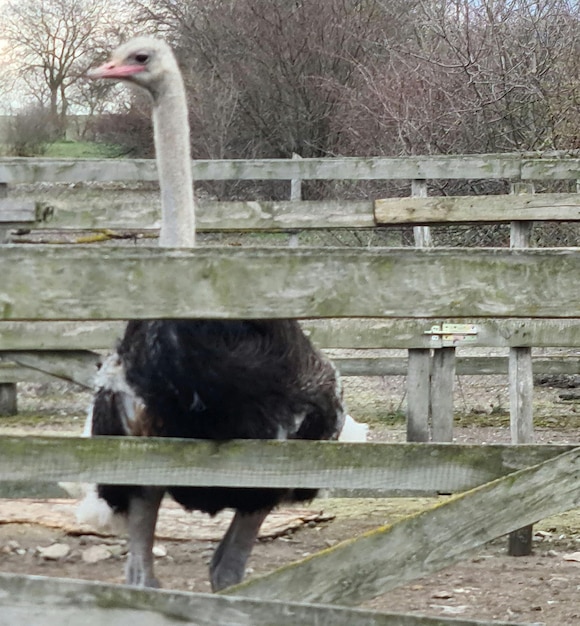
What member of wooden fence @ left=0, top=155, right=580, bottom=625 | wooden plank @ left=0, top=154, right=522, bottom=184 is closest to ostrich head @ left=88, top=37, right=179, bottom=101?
wooden fence @ left=0, top=155, right=580, bottom=625

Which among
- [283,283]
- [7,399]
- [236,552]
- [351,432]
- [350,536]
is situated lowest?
[350,536]

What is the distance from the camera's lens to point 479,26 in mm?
12203

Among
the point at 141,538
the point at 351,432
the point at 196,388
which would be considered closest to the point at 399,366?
the point at 351,432

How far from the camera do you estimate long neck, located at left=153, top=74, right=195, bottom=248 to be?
361cm

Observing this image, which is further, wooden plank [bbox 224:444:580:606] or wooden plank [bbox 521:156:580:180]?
wooden plank [bbox 521:156:580:180]

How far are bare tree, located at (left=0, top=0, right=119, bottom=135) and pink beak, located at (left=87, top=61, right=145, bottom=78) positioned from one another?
17332mm

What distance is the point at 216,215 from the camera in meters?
6.19

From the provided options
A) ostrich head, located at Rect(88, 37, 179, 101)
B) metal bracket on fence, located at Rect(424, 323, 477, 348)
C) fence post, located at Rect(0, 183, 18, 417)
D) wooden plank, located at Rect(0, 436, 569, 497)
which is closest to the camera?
wooden plank, located at Rect(0, 436, 569, 497)

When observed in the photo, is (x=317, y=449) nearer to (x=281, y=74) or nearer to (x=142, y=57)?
(x=142, y=57)

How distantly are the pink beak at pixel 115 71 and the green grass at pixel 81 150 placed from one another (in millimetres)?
17297

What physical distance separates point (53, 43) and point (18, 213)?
1722 cm

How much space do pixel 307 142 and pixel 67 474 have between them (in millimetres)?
14190

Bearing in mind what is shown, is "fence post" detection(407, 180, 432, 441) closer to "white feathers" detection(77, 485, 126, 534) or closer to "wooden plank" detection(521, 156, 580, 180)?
"wooden plank" detection(521, 156, 580, 180)

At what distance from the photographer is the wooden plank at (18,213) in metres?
5.98
